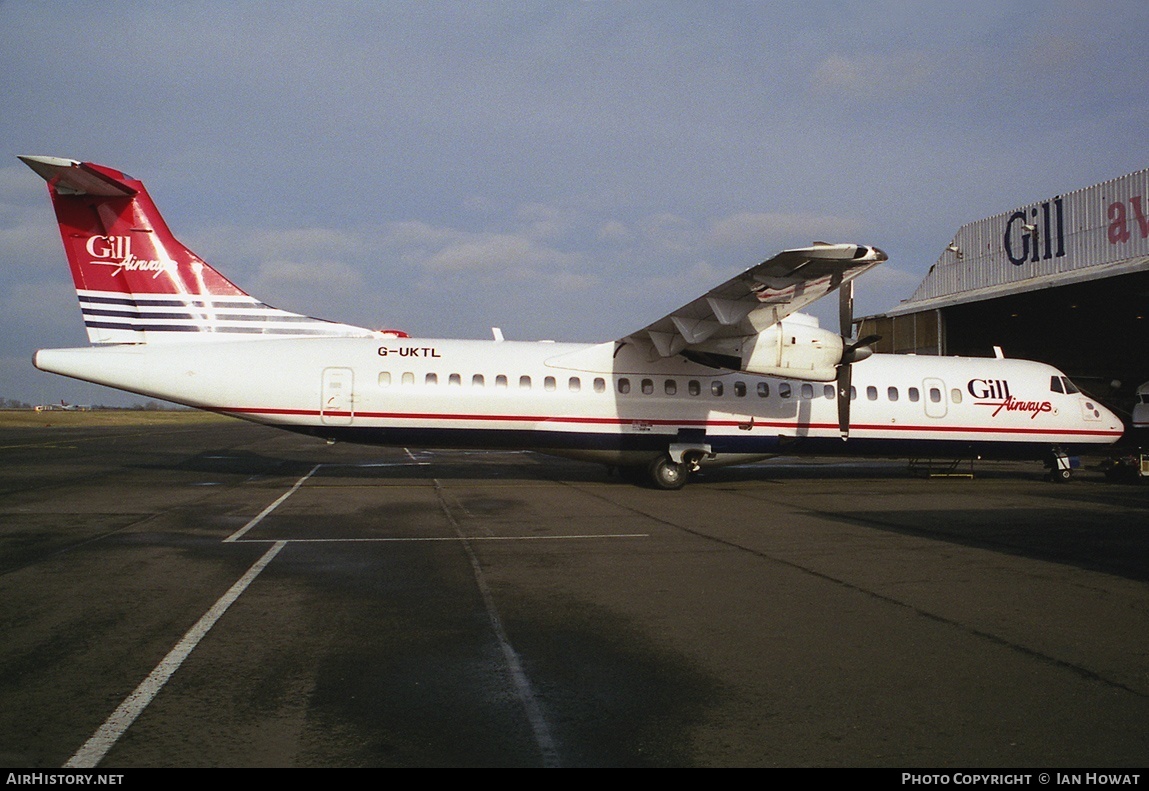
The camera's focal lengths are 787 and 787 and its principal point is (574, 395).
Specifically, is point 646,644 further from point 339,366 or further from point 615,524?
point 339,366

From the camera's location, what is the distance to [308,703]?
4465 mm

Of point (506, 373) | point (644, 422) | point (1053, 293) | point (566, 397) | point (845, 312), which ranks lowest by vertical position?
point (644, 422)

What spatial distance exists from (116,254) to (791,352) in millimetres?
13190

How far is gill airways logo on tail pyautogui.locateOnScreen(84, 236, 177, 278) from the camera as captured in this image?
15234mm

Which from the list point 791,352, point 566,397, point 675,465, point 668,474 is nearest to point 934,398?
point 791,352

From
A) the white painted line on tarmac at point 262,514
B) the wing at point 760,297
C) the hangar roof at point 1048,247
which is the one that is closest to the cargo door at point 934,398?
the wing at point 760,297

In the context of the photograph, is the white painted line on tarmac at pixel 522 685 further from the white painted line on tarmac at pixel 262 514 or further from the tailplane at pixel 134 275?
the tailplane at pixel 134 275

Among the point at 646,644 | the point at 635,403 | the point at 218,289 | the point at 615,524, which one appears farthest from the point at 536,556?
the point at 218,289

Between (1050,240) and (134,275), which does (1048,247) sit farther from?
(134,275)

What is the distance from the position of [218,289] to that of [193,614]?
11.2 metres

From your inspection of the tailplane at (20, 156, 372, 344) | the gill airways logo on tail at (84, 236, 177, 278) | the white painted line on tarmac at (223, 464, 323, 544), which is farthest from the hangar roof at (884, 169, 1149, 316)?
the gill airways logo on tail at (84, 236, 177, 278)

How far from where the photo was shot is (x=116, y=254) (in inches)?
603

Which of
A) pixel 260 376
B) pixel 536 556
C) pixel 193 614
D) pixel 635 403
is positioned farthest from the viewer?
pixel 635 403

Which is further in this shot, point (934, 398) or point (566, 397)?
point (934, 398)
